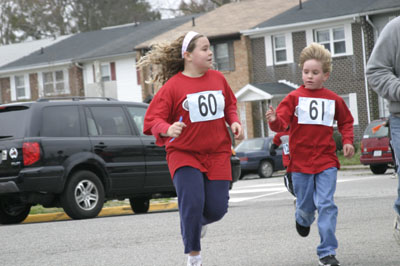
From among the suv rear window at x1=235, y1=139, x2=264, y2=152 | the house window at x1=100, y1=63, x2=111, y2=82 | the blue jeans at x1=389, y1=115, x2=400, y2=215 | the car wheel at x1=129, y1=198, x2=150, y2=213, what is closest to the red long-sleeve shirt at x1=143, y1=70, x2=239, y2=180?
the blue jeans at x1=389, y1=115, x2=400, y2=215

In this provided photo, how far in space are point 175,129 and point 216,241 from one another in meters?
2.92

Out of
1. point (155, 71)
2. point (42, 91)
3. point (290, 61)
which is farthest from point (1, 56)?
point (155, 71)

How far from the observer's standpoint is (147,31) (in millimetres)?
51656

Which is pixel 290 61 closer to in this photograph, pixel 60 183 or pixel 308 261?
pixel 60 183

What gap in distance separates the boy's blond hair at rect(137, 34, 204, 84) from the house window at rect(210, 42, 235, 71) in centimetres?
3406

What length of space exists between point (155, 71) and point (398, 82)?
192 cm

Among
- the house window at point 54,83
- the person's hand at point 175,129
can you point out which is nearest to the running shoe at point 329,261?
the person's hand at point 175,129

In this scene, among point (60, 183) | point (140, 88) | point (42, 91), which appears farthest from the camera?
point (42, 91)

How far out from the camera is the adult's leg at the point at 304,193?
6754 mm

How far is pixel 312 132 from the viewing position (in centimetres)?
683

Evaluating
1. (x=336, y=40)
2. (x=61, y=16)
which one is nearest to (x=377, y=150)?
(x=336, y=40)

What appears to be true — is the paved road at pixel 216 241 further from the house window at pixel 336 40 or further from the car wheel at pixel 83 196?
the house window at pixel 336 40

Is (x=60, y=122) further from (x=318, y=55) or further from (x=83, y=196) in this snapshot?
(x=318, y=55)

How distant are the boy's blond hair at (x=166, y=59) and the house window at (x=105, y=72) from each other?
4262 cm
